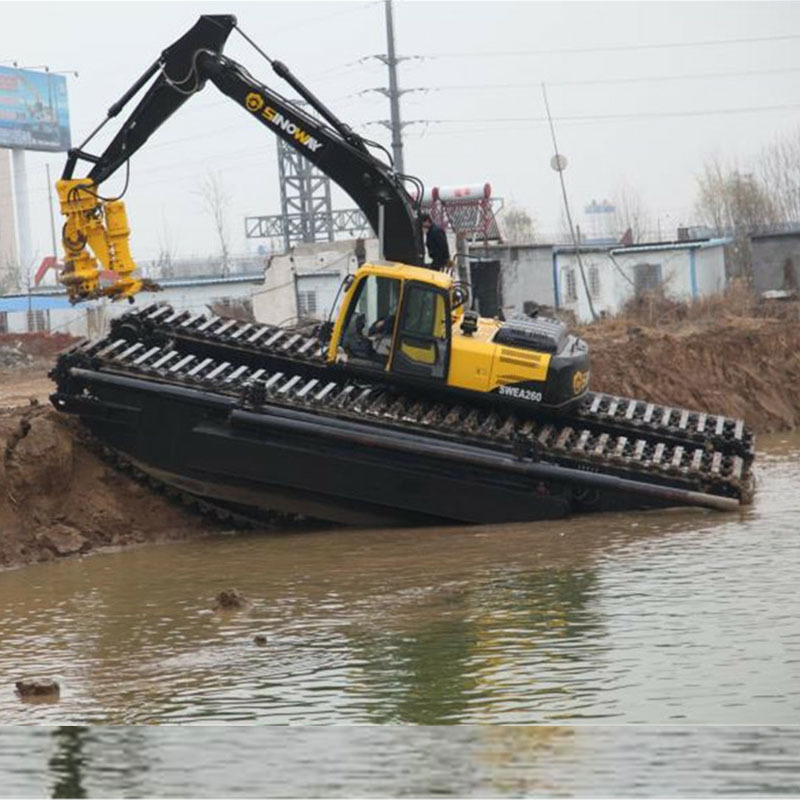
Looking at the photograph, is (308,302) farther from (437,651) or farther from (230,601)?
(437,651)

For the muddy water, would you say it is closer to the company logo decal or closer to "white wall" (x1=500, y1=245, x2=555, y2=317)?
the company logo decal

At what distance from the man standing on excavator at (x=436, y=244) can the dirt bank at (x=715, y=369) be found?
7885 mm

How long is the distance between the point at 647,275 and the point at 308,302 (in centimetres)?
1021

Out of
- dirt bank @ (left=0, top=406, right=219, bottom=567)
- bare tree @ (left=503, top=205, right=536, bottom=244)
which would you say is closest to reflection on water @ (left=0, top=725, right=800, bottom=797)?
A: dirt bank @ (left=0, top=406, right=219, bottom=567)

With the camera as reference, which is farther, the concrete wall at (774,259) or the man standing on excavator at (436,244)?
the concrete wall at (774,259)

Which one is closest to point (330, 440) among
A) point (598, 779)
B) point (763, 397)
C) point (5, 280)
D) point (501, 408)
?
point (501, 408)

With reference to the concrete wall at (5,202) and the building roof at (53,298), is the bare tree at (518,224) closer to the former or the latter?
the building roof at (53,298)

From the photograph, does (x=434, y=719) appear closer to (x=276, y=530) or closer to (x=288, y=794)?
(x=288, y=794)

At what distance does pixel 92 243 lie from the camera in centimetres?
1923

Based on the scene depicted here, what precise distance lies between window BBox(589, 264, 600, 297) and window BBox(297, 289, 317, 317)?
823 cm

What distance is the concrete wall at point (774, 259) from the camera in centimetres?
4194

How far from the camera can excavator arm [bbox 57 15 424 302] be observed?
19.2 m

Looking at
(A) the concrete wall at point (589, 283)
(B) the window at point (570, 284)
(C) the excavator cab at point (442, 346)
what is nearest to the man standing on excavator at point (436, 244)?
(C) the excavator cab at point (442, 346)

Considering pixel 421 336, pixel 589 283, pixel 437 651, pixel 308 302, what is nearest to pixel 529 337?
pixel 421 336
